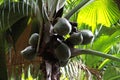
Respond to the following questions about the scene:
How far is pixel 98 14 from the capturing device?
2.79 m

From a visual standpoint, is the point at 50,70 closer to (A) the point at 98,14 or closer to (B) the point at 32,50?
(B) the point at 32,50

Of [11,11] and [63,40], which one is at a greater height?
[11,11]

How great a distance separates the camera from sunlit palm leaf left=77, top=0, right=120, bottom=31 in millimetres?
2636

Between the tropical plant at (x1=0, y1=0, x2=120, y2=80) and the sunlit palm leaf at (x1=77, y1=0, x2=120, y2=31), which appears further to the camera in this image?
the sunlit palm leaf at (x1=77, y1=0, x2=120, y2=31)

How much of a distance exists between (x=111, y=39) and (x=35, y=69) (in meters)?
1.35

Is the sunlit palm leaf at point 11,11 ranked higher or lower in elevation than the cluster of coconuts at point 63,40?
higher

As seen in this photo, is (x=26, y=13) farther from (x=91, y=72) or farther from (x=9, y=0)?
(x=91, y=72)

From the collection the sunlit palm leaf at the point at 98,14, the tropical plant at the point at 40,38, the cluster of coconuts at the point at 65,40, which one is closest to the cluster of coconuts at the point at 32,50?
the tropical plant at the point at 40,38

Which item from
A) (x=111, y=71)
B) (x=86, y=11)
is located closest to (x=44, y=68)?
(x=86, y=11)

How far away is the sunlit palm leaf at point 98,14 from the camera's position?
2636 millimetres

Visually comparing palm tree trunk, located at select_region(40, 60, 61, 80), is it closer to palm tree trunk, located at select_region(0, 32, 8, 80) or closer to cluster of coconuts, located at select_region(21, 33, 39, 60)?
cluster of coconuts, located at select_region(21, 33, 39, 60)

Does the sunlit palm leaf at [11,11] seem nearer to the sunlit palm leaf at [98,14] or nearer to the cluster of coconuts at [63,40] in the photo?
the cluster of coconuts at [63,40]

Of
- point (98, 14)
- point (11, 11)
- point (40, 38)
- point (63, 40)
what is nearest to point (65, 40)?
point (63, 40)

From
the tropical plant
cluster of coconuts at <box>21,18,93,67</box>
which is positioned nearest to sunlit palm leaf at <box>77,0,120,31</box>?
the tropical plant
